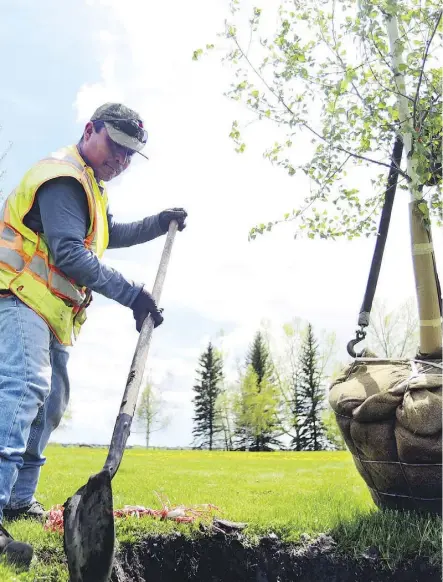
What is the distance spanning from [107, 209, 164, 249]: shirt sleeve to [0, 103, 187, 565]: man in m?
0.64

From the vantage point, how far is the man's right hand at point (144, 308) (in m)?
3.38

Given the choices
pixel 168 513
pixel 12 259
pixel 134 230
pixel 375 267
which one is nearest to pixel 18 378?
pixel 12 259

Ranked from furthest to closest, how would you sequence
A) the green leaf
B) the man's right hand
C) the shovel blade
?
1. the green leaf
2. the man's right hand
3. the shovel blade

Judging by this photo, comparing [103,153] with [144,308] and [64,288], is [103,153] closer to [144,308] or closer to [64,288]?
[64,288]

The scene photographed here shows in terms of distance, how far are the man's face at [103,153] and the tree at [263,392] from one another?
95.5 ft

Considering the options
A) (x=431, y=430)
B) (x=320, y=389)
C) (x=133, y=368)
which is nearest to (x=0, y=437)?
(x=133, y=368)

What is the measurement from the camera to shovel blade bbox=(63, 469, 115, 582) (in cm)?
254

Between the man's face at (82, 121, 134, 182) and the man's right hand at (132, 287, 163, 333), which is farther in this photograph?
the man's face at (82, 121, 134, 182)

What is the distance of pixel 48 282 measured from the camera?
3.15 metres

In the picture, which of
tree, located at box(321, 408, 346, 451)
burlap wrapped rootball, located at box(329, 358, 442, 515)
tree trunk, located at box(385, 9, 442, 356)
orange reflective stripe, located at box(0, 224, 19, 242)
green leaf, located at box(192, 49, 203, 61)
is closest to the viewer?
burlap wrapped rootball, located at box(329, 358, 442, 515)

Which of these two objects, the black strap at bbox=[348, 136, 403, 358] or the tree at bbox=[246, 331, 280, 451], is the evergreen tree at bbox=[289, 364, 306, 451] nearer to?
the tree at bbox=[246, 331, 280, 451]

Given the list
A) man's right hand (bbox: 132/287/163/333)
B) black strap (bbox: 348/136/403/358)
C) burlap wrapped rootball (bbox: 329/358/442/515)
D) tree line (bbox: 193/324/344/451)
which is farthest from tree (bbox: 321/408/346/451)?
man's right hand (bbox: 132/287/163/333)

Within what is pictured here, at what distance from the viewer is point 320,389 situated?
1357 inches

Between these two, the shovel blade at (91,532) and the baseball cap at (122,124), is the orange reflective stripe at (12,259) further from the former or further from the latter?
the shovel blade at (91,532)
